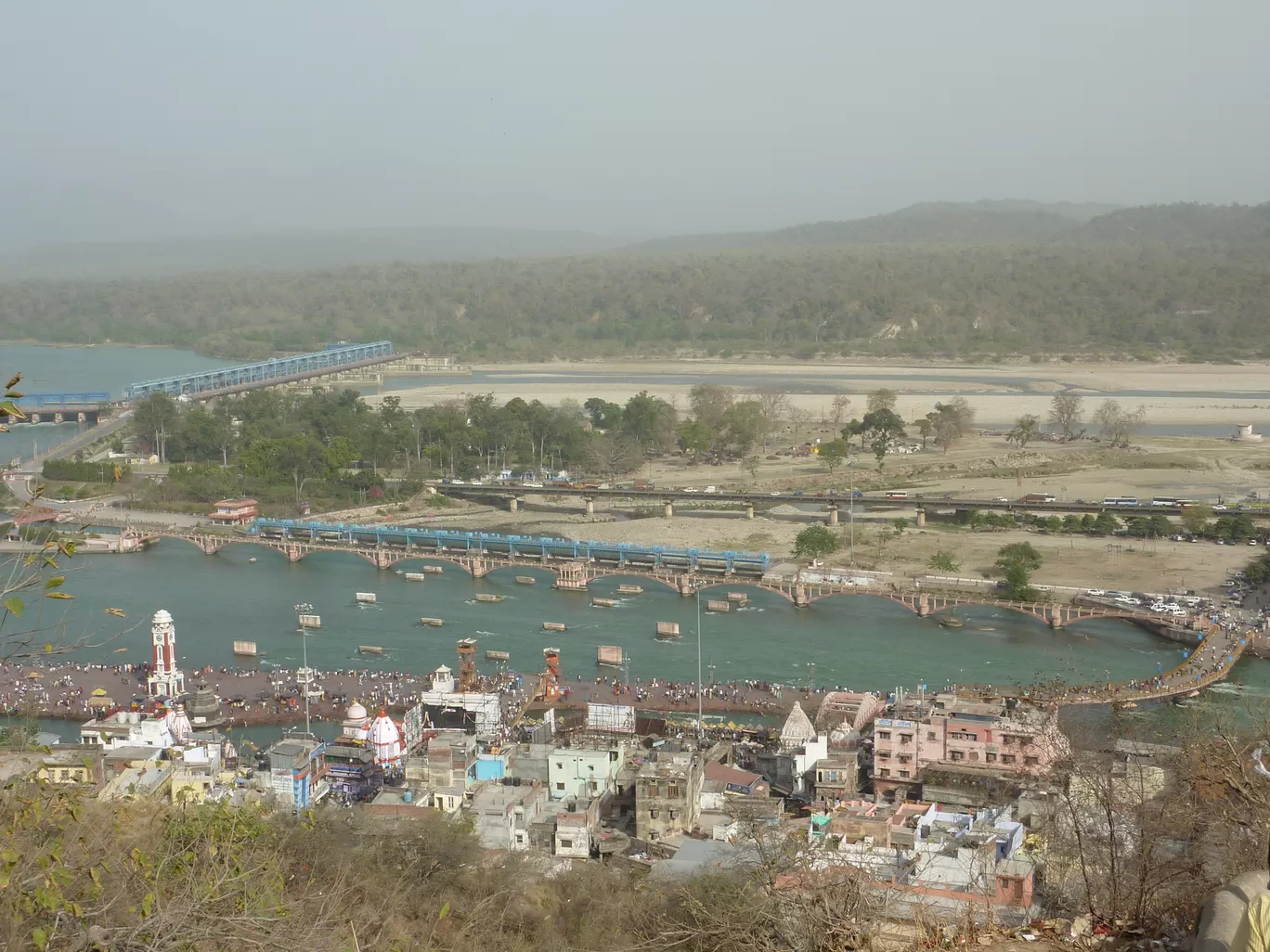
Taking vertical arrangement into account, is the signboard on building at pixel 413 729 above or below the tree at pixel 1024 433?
above

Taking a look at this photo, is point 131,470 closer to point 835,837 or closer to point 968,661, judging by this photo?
point 968,661

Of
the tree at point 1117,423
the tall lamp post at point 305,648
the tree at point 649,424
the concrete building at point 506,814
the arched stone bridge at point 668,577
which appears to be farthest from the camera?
the tree at point 649,424

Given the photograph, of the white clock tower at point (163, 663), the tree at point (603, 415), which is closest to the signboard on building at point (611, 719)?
the white clock tower at point (163, 663)

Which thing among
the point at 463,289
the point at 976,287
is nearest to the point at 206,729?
the point at 976,287

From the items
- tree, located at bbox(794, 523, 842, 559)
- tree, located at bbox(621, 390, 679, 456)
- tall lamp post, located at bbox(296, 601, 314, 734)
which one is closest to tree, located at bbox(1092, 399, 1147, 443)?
tree, located at bbox(621, 390, 679, 456)

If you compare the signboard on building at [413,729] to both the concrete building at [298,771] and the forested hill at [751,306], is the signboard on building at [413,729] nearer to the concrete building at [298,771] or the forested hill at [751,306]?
the concrete building at [298,771]

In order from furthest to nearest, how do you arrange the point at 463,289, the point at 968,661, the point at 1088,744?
the point at 463,289 < the point at 968,661 < the point at 1088,744
